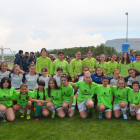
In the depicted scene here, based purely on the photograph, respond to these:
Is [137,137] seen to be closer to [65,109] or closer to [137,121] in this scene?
[137,121]

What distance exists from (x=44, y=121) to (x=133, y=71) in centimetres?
300

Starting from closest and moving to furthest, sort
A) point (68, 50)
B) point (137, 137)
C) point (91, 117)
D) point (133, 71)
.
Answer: point (137, 137) < point (91, 117) < point (133, 71) < point (68, 50)

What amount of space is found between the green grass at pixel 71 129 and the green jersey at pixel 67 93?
1.80ft

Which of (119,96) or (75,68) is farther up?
(75,68)

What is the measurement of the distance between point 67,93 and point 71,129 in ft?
3.82

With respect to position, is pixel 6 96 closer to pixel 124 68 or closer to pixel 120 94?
pixel 120 94

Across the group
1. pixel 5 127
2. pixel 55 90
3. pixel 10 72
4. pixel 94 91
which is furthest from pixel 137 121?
pixel 10 72

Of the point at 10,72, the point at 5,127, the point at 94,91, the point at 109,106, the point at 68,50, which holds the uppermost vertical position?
the point at 68,50

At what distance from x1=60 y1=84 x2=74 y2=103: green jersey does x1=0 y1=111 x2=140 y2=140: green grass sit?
0.55m

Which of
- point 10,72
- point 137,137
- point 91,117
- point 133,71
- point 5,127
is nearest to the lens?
point 137,137

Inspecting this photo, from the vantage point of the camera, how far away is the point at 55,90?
4.80 m

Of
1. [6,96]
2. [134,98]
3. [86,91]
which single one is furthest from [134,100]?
[6,96]

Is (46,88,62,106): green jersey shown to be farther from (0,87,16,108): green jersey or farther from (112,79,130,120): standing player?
(112,79,130,120): standing player

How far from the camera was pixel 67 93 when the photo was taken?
15.9ft
